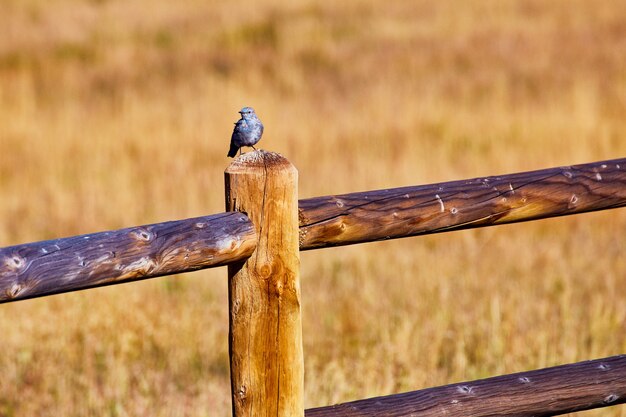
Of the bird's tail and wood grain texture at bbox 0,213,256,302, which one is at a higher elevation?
the bird's tail

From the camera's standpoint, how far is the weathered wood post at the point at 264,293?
2.35 meters

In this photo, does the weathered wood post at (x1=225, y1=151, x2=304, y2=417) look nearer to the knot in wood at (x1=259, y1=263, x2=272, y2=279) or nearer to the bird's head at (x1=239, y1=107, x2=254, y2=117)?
the knot in wood at (x1=259, y1=263, x2=272, y2=279)

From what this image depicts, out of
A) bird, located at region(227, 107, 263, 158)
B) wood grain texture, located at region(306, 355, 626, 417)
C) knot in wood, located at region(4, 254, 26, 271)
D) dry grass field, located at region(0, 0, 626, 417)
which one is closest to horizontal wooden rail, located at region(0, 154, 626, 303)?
knot in wood, located at region(4, 254, 26, 271)

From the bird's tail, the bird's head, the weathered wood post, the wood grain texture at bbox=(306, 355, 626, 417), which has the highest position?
the bird's head

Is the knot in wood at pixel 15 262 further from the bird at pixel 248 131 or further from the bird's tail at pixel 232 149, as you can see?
the bird's tail at pixel 232 149

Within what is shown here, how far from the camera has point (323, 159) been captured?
891 centimetres

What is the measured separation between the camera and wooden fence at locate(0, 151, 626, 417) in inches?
82.5

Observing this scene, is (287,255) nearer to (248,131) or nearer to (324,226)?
(324,226)

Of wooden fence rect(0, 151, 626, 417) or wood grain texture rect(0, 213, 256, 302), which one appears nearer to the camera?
wood grain texture rect(0, 213, 256, 302)

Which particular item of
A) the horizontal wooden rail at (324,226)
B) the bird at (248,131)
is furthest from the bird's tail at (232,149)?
the horizontal wooden rail at (324,226)

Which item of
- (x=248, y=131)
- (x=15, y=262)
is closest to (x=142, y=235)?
(x=15, y=262)

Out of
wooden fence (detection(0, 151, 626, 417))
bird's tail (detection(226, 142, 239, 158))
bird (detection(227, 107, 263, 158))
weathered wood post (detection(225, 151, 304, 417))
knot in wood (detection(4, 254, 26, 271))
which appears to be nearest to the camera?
knot in wood (detection(4, 254, 26, 271))

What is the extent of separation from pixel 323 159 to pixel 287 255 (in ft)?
21.5

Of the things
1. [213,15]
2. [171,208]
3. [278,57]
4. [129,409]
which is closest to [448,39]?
[278,57]
